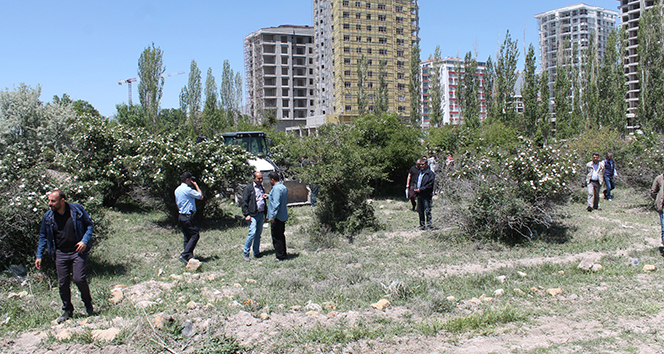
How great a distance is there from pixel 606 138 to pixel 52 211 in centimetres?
2187

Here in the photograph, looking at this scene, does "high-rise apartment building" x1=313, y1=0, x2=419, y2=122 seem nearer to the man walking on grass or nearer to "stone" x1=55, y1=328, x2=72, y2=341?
the man walking on grass

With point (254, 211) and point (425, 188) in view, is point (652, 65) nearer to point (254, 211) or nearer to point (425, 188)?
point (425, 188)

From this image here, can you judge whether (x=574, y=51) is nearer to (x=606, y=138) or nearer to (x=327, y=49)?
(x=606, y=138)

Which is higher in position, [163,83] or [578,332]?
[163,83]

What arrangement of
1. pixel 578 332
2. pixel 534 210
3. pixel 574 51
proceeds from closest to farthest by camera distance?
pixel 578 332, pixel 534 210, pixel 574 51

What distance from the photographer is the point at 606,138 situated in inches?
828

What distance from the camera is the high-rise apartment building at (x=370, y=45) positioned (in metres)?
69.9

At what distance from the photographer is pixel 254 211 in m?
8.77

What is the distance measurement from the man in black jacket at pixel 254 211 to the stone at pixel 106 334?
3.60 m

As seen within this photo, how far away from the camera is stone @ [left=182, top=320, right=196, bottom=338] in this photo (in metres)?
5.12

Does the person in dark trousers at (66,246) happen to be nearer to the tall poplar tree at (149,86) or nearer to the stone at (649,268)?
the stone at (649,268)

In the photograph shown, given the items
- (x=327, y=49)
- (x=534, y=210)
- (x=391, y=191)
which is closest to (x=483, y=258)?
(x=534, y=210)

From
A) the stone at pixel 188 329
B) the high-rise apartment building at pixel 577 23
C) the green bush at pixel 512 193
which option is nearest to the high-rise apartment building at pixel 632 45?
the high-rise apartment building at pixel 577 23

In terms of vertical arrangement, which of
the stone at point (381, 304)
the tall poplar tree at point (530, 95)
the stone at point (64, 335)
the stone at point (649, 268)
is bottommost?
the stone at point (64, 335)
